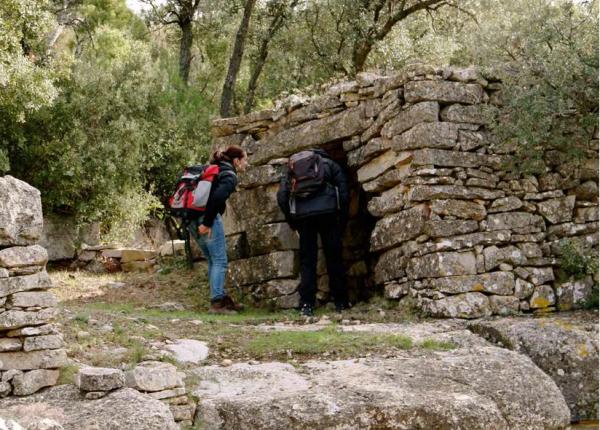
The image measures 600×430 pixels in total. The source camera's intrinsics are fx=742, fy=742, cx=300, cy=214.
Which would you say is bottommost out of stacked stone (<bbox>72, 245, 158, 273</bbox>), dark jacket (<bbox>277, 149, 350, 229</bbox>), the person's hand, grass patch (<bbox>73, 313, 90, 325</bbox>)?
grass patch (<bbox>73, 313, 90, 325</bbox>)

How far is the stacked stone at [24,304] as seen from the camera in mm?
5105

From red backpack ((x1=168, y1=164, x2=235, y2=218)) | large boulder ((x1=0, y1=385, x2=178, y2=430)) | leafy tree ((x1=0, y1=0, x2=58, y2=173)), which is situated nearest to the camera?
large boulder ((x1=0, y1=385, x2=178, y2=430))

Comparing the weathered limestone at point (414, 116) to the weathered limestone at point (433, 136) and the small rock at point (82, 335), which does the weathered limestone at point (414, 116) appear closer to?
the weathered limestone at point (433, 136)

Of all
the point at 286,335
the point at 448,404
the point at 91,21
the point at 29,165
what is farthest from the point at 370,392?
the point at 91,21

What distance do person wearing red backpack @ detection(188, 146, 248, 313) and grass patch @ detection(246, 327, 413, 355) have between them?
8.25 feet

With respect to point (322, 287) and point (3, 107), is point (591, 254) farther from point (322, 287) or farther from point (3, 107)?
point (3, 107)

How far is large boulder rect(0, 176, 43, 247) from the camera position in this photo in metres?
5.20

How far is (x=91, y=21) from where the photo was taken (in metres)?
22.9

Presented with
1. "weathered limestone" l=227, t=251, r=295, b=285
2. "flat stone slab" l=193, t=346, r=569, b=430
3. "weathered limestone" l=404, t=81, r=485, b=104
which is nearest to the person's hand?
"weathered limestone" l=227, t=251, r=295, b=285

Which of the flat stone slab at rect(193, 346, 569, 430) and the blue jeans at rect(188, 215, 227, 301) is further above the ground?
the blue jeans at rect(188, 215, 227, 301)

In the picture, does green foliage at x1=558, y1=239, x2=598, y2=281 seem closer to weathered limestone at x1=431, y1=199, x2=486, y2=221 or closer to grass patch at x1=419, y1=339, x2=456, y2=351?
weathered limestone at x1=431, y1=199, x2=486, y2=221

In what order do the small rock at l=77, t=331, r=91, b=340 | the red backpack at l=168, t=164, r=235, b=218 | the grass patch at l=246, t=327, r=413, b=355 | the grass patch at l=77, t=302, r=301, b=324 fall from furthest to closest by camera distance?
the red backpack at l=168, t=164, r=235, b=218, the grass patch at l=77, t=302, r=301, b=324, the grass patch at l=246, t=327, r=413, b=355, the small rock at l=77, t=331, r=91, b=340

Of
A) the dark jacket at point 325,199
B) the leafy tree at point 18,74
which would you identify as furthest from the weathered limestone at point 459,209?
the leafy tree at point 18,74

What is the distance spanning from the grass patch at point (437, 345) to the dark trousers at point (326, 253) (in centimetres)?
267
